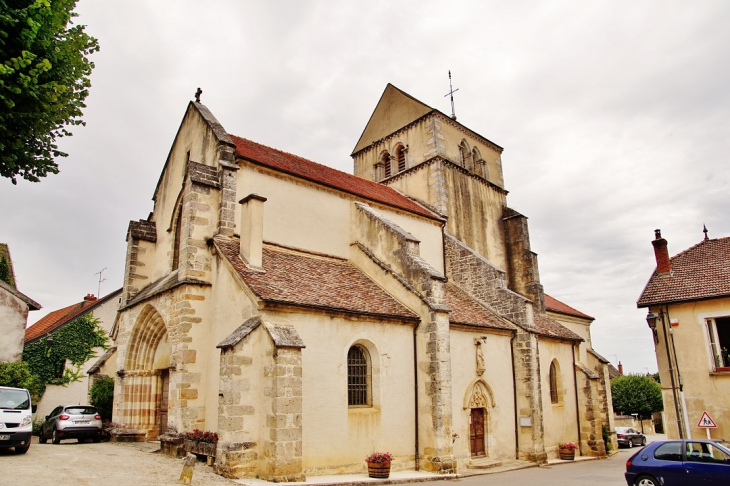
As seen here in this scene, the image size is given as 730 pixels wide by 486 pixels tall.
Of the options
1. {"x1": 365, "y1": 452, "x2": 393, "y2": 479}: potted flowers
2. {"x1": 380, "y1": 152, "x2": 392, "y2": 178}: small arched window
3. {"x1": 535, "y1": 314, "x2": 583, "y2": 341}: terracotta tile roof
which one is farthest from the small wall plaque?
{"x1": 380, "y1": 152, "x2": 392, "y2": 178}: small arched window

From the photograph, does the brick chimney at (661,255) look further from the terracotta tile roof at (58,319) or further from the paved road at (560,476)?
the terracotta tile roof at (58,319)

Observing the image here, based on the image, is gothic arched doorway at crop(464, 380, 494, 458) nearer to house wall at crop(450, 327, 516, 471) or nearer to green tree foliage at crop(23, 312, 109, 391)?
house wall at crop(450, 327, 516, 471)

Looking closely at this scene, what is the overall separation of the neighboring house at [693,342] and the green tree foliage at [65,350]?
24.0 m

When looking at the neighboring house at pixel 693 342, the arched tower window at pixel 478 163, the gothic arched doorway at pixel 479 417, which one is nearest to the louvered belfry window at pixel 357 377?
the gothic arched doorway at pixel 479 417

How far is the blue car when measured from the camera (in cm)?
991

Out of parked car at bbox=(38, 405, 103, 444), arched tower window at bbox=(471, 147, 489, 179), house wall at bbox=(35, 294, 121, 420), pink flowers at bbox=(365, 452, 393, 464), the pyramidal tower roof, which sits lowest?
pink flowers at bbox=(365, 452, 393, 464)

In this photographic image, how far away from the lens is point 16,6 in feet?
29.3

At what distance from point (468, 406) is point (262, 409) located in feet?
26.1

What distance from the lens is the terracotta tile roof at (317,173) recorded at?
669 inches

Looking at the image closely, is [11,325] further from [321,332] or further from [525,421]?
[525,421]

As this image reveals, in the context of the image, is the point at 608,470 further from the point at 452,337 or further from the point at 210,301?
the point at 210,301

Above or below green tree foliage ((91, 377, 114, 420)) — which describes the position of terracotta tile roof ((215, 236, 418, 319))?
above

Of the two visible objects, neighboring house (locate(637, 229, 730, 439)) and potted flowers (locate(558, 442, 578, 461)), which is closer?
neighboring house (locate(637, 229, 730, 439))

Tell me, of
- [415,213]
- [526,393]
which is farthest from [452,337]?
[415,213]
